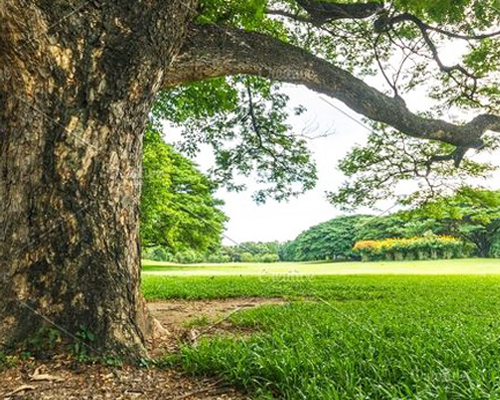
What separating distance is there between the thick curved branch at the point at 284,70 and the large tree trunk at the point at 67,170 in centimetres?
92

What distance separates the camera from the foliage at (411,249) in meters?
3.01

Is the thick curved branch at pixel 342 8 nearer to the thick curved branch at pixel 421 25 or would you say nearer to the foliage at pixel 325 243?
the thick curved branch at pixel 421 25

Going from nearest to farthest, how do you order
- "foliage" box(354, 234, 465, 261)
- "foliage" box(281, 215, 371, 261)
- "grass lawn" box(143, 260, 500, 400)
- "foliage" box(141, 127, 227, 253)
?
1. "grass lawn" box(143, 260, 500, 400)
2. "foliage" box(281, 215, 371, 261)
3. "foliage" box(354, 234, 465, 261)
4. "foliage" box(141, 127, 227, 253)

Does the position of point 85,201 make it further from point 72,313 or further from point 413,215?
point 413,215

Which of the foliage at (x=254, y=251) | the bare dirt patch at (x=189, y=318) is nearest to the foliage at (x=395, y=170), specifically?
the bare dirt patch at (x=189, y=318)

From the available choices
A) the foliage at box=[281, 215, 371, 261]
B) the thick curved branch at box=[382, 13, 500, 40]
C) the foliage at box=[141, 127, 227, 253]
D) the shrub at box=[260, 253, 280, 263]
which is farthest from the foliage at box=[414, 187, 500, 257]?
the foliage at box=[141, 127, 227, 253]

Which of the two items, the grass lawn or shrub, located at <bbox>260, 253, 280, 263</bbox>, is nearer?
the grass lawn

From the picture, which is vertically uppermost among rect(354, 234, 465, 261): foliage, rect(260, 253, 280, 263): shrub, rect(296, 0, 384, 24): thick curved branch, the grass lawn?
rect(296, 0, 384, 24): thick curved branch

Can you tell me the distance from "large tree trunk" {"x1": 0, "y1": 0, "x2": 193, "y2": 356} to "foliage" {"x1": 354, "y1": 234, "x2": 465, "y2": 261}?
1.78 meters

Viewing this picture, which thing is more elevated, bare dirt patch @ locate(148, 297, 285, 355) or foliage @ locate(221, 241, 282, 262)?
foliage @ locate(221, 241, 282, 262)

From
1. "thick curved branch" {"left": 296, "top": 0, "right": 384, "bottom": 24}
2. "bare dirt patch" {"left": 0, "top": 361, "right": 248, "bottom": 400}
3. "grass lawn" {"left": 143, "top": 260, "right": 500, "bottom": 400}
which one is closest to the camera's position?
"grass lawn" {"left": 143, "top": 260, "right": 500, "bottom": 400}

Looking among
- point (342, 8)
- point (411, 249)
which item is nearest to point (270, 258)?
point (411, 249)

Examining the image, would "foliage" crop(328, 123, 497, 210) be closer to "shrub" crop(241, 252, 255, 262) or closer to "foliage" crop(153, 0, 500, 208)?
"foliage" crop(153, 0, 500, 208)

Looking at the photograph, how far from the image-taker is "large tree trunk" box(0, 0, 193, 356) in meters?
2.24
